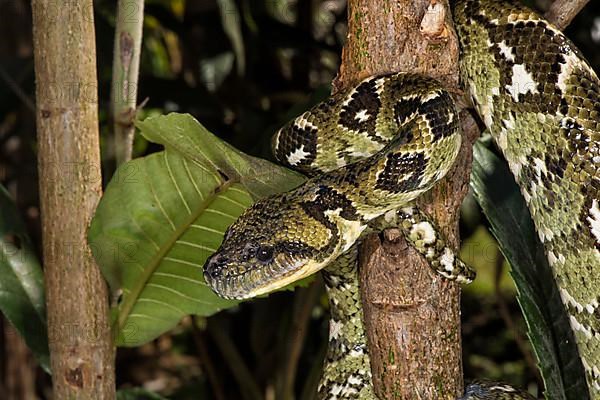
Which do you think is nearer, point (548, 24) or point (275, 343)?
point (548, 24)

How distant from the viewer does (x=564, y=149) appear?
1.45m

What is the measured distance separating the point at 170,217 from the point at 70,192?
0.57ft

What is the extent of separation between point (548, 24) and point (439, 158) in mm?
341

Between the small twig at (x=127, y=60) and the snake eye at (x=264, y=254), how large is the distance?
30cm

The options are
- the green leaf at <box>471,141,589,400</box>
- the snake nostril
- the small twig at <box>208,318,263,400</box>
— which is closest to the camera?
the snake nostril

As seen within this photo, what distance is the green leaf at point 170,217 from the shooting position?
50.9 inches

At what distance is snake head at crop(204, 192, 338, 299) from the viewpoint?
1353 mm

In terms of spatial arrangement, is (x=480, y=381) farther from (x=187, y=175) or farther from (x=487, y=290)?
(x=487, y=290)

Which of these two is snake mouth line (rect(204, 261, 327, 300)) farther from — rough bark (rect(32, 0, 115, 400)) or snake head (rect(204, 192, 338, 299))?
rough bark (rect(32, 0, 115, 400))

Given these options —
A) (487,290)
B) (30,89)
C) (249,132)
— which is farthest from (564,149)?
(487,290)

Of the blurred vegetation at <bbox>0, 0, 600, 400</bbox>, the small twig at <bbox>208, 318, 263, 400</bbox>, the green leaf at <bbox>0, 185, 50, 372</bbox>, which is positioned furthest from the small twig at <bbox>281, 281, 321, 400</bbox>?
the green leaf at <bbox>0, 185, 50, 372</bbox>

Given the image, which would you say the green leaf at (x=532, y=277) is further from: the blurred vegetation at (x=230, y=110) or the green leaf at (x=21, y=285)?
the green leaf at (x=21, y=285)

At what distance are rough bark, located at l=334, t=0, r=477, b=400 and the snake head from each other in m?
0.09

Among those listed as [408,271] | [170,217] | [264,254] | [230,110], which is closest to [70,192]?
[170,217]
